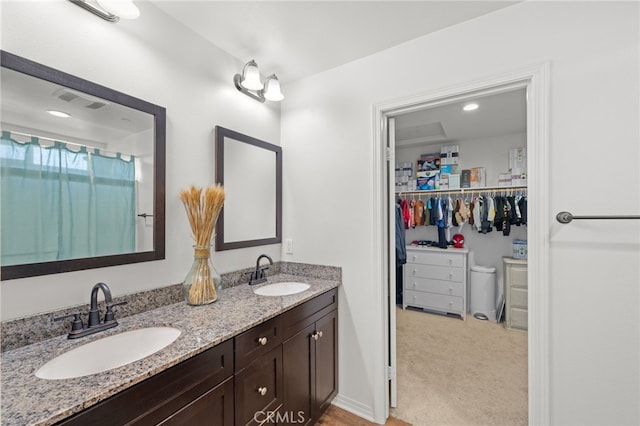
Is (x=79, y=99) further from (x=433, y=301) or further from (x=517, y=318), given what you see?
(x=517, y=318)

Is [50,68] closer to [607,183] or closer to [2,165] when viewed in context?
[2,165]

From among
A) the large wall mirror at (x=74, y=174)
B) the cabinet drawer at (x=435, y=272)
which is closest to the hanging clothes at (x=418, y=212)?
the cabinet drawer at (x=435, y=272)

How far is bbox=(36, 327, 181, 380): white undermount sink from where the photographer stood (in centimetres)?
92

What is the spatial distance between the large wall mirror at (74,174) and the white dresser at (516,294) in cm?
359

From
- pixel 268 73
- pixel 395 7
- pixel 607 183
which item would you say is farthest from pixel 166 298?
pixel 607 183

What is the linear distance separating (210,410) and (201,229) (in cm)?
79

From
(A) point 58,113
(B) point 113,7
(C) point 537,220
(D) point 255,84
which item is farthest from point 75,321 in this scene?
(C) point 537,220

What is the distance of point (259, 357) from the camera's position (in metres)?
1.29

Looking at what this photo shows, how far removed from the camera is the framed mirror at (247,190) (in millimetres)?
1771

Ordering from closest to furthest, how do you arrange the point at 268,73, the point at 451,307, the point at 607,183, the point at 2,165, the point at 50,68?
the point at 2,165
the point at 50,68
the point at 607,183
the point at 268,73
the point at 451,307

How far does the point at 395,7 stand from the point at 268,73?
1.00 m

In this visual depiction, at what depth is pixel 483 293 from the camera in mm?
3488

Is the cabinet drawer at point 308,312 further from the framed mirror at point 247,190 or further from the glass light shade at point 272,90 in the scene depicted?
the glass light shade at point 272,90

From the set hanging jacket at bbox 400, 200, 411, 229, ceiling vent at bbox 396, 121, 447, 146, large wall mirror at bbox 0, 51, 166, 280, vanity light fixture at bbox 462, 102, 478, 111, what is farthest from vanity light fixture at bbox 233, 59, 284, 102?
hanging jacket at bbox 400, 200, 411, 229
